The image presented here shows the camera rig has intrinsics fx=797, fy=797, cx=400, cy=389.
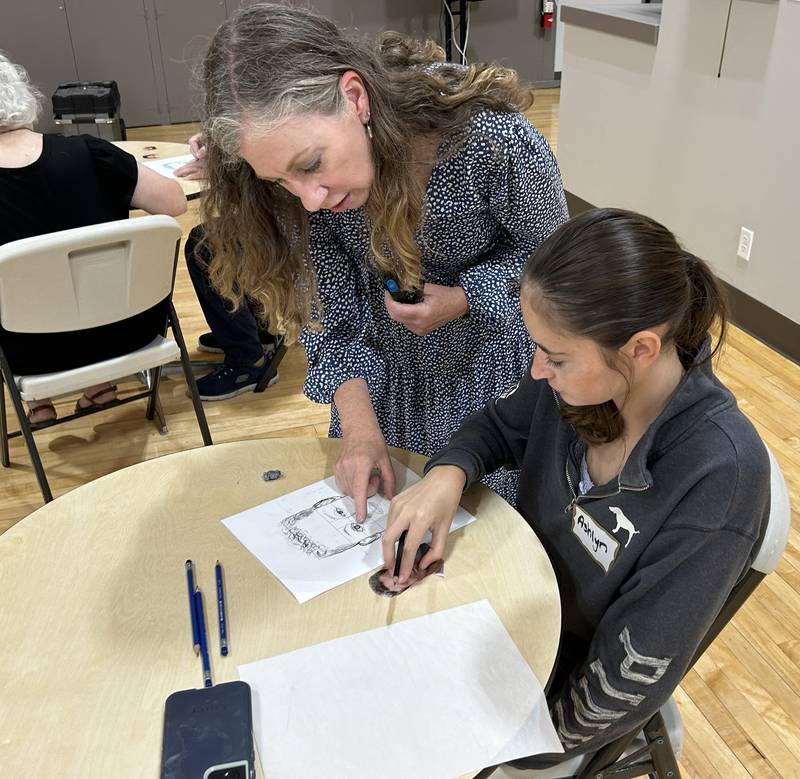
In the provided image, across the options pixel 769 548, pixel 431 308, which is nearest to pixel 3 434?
pixel 431 308

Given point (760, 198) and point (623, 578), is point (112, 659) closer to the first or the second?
point (623, 578)

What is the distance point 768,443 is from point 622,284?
1.92 meters

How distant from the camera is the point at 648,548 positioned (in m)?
0.96

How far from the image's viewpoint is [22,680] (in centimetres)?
93

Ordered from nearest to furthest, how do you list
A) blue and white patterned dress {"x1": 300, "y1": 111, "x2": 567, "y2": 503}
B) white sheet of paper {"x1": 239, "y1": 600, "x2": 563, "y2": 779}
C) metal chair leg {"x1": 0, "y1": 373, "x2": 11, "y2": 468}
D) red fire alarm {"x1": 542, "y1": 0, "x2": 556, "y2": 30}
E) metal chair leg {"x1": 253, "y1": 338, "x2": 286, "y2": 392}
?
white sheet of paper {"x1": 239, "y1": 600, "x2": 563, "y2": 779} → blue and white patterned dress {"x1": 300, "y1": 111, "x2": 567, "y2": 503} → metal chair leg {"x1": 0, "y1": 373, "x2": 11, "y2": 468} → metal chair leg {"x1": 253, "y1": 338, "x2": 286, "y2": 392} → red fire alarm {"x1": 542, "y1": 0, "x2": 556, "y2": 30}

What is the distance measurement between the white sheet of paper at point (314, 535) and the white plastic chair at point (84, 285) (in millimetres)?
1025

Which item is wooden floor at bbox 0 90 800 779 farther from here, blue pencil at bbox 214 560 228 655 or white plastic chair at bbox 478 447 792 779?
white plastic chair at bbox 478 447 792 779

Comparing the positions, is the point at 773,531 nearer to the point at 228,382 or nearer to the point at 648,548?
the point at 648,548

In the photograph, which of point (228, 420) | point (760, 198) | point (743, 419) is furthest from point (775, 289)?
point (743, 419)

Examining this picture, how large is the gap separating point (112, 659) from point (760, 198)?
291cm

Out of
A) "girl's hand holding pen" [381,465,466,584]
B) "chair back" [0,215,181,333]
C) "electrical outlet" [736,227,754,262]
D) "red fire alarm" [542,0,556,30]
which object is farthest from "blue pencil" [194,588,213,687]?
"red fire alarm" [542,0,556,30]

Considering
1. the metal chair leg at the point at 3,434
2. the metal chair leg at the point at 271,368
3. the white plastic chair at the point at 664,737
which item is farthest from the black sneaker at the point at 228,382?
the white plastic chair at the point at 664,737

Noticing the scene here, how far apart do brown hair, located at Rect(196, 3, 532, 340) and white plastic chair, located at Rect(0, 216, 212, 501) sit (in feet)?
2.37

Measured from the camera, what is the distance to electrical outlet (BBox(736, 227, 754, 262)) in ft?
10.3
